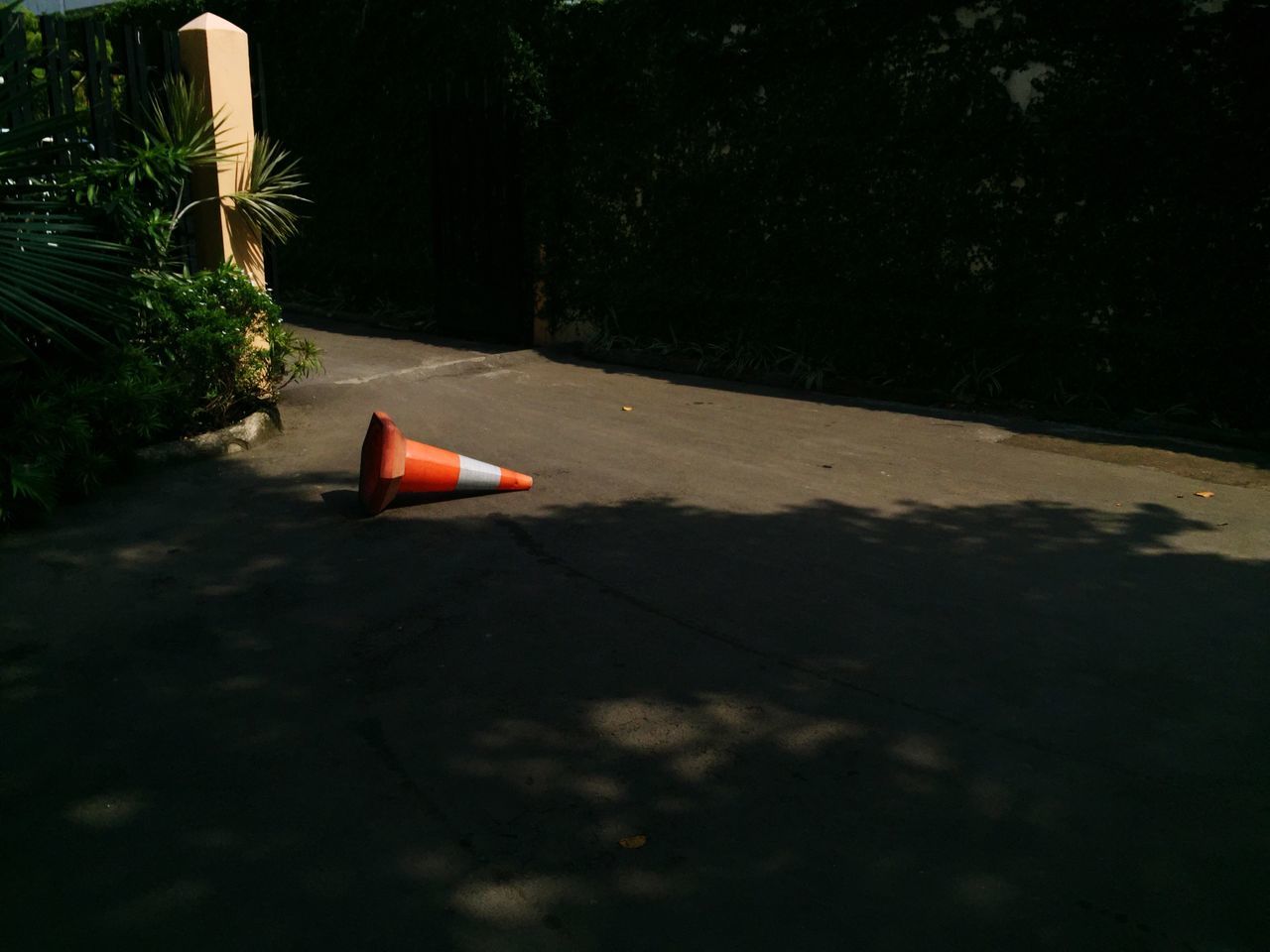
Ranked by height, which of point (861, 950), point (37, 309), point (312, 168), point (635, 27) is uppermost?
point (635, 27)

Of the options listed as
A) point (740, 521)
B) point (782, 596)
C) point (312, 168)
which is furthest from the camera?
point (312, 168)

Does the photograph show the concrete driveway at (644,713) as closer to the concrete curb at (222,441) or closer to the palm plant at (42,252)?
the concrete curb at (222,441)

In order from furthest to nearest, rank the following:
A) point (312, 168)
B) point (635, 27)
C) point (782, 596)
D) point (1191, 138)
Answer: point (312, 168)
point (635, 27)
point (1191, 138)
point (782, 596)

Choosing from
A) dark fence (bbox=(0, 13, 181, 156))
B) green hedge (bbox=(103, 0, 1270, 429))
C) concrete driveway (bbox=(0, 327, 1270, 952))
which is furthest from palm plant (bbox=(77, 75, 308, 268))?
green hedge (bbox=(103, 0, 1270, 429))

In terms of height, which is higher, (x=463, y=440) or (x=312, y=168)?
(x=312, y=168)

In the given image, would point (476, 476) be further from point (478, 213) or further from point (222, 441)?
point (478, 213)

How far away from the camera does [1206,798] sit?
3713 millimetres

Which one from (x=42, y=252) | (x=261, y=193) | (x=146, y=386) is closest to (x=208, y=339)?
(x=146, y=386)

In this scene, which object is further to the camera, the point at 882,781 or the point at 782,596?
the point at 782,596

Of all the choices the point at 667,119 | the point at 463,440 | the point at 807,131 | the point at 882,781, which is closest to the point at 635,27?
the point at 667,119

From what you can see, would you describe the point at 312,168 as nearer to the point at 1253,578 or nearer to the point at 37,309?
the point at 37,309

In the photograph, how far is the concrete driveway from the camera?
3.16m

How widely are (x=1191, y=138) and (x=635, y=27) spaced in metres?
4.97

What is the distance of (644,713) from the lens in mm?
4227
